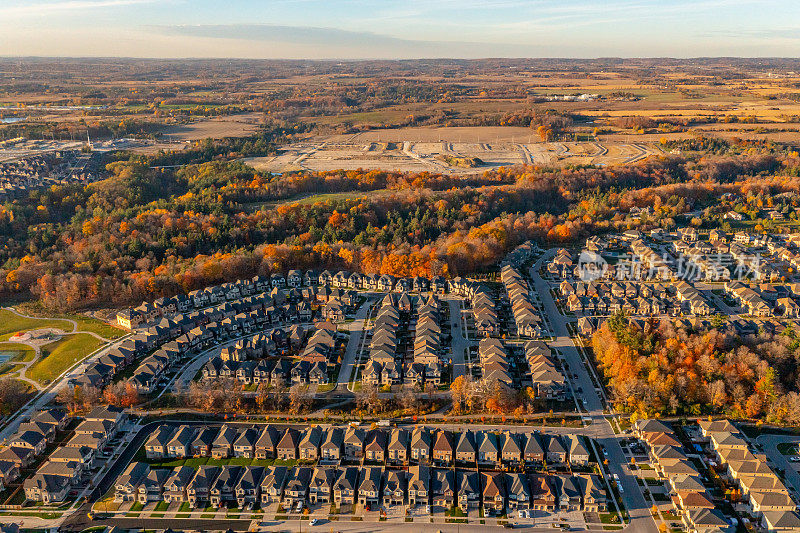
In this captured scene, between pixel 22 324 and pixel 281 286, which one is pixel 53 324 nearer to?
pixel 22 324

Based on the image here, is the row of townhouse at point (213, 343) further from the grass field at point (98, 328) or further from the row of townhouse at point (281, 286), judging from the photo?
the grass field at point (98, 328)

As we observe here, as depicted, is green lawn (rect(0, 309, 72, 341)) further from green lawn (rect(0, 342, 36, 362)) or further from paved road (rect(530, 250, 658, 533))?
paved road (rect(530, 250, 658, 533))

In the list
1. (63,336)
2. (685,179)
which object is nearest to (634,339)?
(63,336)

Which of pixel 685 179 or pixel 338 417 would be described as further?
pixel 685 179

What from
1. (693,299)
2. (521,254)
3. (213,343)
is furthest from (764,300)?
(213,343)

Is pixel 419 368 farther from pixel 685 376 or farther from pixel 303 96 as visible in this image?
pixel 303 96

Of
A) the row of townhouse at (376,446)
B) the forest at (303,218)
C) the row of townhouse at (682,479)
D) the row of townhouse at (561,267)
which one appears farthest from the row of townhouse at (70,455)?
the row of townhouse at (561,267)
